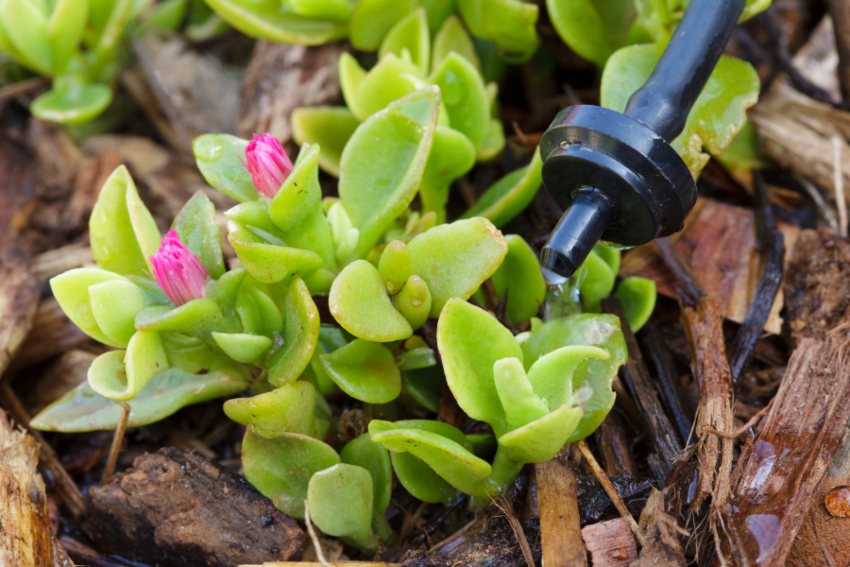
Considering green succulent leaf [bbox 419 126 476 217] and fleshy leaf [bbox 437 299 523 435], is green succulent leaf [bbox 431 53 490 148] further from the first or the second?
fleshy leaf [bbox 437 299 523 435]

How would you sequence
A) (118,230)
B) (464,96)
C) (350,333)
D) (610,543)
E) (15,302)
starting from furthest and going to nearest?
(15,302) → (464,96) → (118,230) → (350,333) → (610,543)

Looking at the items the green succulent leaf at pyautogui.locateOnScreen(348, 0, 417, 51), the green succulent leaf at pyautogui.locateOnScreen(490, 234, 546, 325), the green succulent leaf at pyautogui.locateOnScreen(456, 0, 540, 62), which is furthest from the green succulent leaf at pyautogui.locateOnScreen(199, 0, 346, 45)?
the green succulent leaf at pyautogui.locateOnScreen(490, 234, 546, 325)

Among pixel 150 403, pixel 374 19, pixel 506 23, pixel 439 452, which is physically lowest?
pixel 150 403

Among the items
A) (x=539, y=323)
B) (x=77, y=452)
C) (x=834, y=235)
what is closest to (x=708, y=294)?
(x=834, y=235)

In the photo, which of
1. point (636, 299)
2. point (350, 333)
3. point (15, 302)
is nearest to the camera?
point (350, 333)

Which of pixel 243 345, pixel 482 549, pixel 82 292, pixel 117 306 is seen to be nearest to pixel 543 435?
pixel 482 549

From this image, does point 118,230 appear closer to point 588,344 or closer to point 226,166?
point 226,166

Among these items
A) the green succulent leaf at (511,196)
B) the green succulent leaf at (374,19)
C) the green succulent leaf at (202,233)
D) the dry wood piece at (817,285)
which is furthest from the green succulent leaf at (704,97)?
the green succulent leaf at (202,233)
